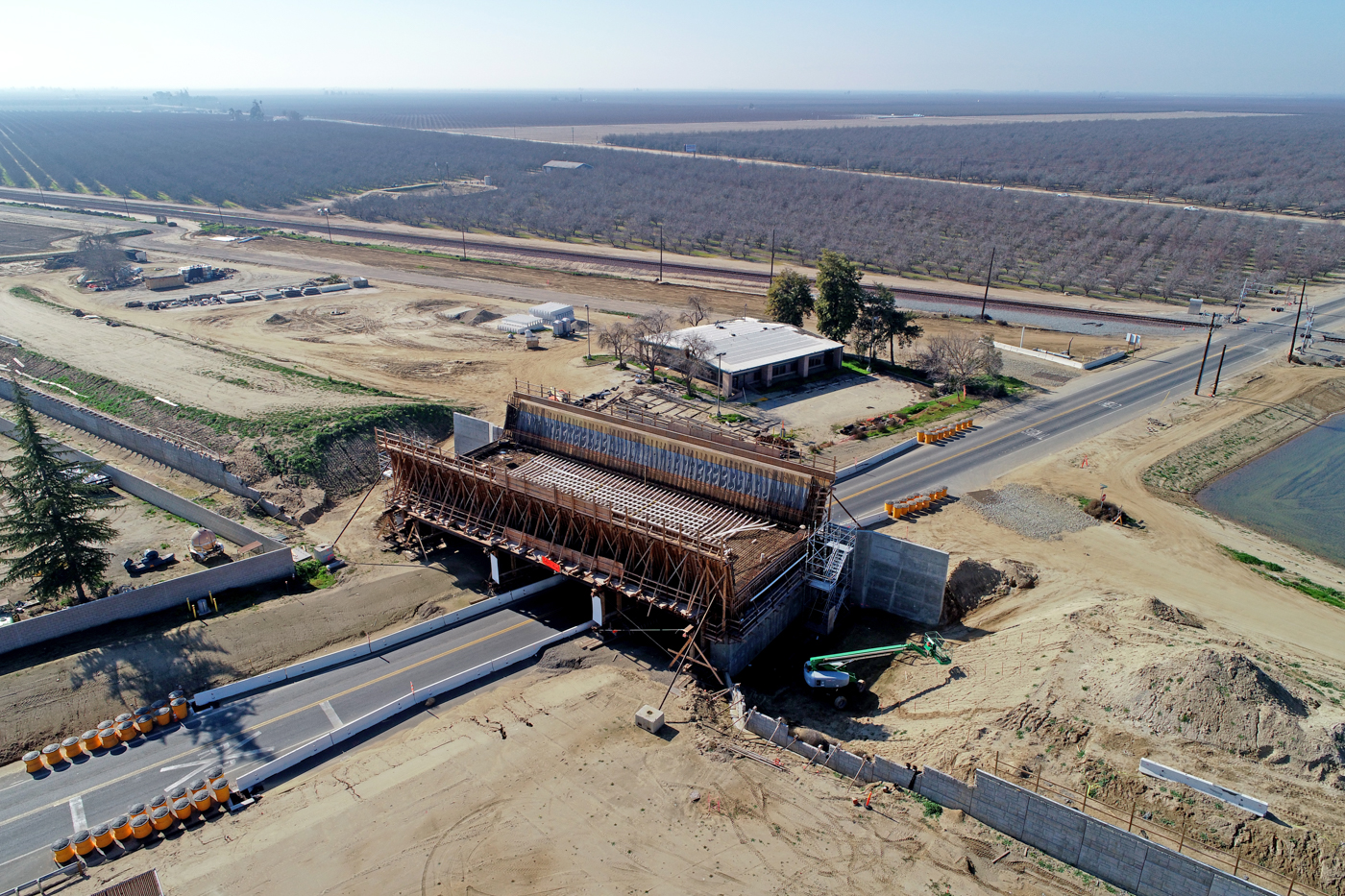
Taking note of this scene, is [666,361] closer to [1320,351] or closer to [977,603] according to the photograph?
[977,603]

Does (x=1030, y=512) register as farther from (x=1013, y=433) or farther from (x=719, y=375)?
(x=719, y=375)

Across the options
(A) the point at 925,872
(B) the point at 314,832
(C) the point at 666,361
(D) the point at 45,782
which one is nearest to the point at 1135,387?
(C) the point at 666,361

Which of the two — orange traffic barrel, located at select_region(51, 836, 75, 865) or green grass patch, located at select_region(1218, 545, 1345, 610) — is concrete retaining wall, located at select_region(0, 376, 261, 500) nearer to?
orange traffic barrel, located at select_region(51, 836, 75, 865)

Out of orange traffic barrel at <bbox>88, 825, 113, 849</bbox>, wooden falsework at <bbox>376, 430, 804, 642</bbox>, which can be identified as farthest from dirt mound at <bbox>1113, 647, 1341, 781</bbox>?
orange traffic barrel at <bbox>88, 825, 113, 849</bbox>

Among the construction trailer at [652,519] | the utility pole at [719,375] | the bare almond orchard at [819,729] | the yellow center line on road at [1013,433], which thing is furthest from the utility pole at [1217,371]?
the construction trailer at [652,519]

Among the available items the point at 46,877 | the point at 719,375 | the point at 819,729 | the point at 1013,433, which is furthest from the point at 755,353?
the point at 46,877
